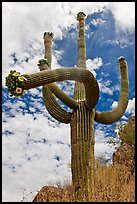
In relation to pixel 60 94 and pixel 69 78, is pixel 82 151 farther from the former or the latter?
pixel 69 78

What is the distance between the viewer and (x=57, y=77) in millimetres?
6375

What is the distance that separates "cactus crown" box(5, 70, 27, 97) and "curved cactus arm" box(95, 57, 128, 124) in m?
2.55

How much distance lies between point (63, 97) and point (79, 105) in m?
0.38

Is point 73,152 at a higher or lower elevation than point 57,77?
lower

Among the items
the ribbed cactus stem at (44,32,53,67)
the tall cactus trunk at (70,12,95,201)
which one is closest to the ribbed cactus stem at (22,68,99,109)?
the tall cactus trunk at (70,12,95,201)

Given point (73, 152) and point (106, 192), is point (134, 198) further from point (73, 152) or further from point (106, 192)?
point (73, 152)

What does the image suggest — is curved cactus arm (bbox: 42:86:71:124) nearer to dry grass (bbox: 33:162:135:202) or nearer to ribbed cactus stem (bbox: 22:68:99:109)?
ribbed cactus stem (bbox: 22:68:99:109)

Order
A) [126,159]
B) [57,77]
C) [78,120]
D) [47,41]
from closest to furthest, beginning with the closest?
1. [57,77]
2. [78,120]
3. [47,41]
4. [126,159]

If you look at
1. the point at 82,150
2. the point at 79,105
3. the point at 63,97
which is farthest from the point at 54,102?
the point at 82,150

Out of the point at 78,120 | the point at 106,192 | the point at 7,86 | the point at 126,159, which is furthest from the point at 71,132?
the point at 126,159

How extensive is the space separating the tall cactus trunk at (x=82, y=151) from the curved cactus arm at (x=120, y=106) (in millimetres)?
407

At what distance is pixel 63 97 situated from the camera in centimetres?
767

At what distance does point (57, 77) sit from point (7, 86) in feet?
2.96

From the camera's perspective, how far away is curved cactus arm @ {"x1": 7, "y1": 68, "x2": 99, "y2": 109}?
5.96 m
